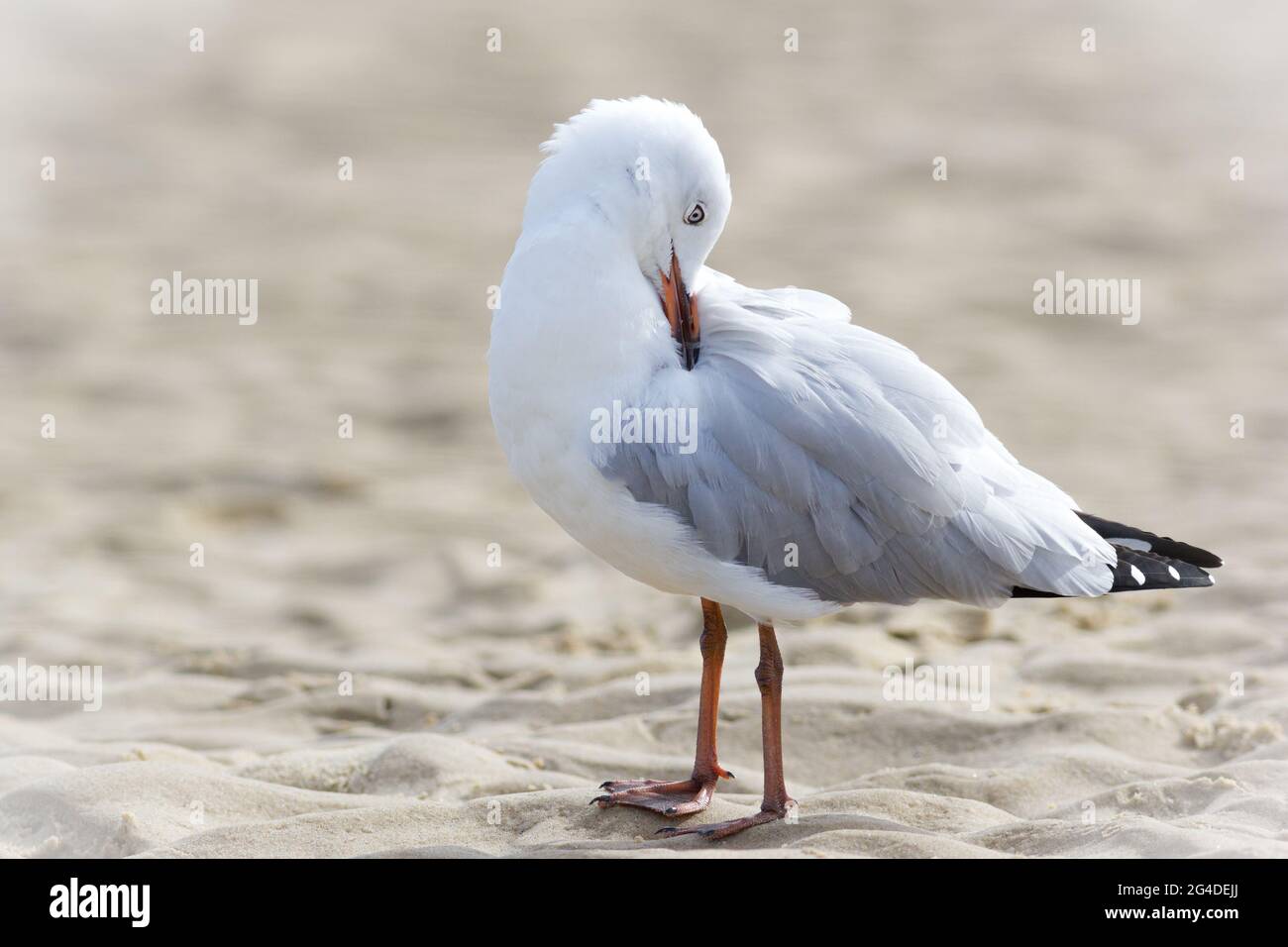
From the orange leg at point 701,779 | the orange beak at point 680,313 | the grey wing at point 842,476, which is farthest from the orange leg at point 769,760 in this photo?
the orange beak at point 680,313

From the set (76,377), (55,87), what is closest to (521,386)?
(76,377)

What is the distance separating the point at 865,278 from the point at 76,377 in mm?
5539

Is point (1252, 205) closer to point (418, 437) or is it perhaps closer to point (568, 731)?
point (418, 437)

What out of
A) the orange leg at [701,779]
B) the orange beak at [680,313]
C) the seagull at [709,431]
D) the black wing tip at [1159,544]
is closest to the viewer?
the seagull at [709,431]

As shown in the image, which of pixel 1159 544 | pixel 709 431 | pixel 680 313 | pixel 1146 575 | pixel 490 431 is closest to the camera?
pixel 709 431

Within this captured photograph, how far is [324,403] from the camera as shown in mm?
9875

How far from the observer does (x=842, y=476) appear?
4.51 meters

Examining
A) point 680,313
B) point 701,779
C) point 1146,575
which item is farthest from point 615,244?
point 1146,575

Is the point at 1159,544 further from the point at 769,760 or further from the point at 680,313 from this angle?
the point at 680,313

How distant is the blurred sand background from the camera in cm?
507

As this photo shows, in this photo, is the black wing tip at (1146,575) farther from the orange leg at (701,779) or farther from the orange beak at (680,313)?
the orange beak at (680,313)

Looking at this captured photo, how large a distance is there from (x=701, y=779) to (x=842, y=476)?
109cm

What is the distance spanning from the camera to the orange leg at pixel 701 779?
15.5ft

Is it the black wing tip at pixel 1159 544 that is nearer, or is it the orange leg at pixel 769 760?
the orange leg at pixel 769 760
